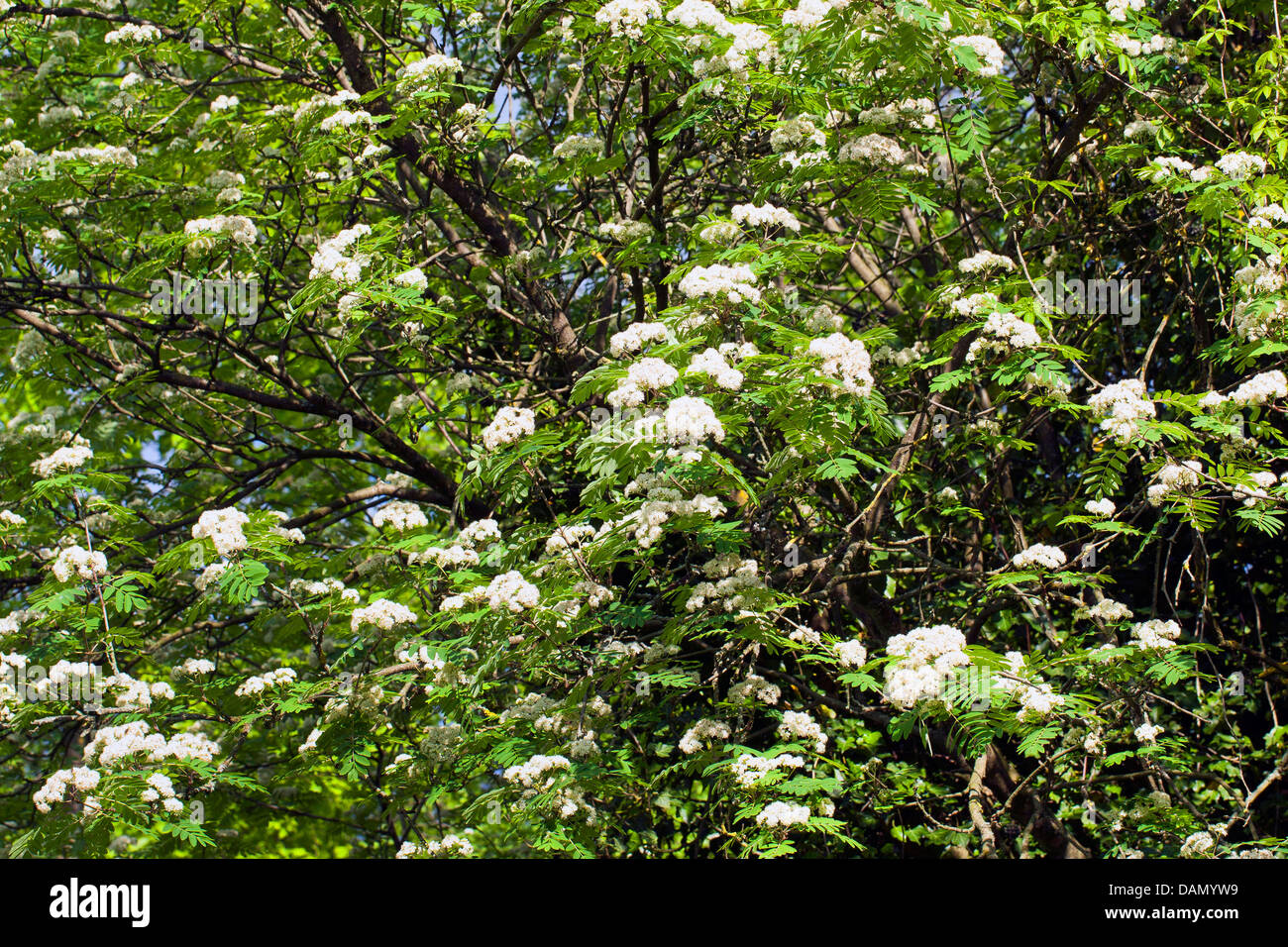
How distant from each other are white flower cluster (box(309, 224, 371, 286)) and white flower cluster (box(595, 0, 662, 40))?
156cm

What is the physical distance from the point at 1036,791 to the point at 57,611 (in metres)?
4.78

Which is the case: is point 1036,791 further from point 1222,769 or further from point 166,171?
point 166,171

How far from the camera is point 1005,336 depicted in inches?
187

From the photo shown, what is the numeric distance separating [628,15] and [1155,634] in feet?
11.7

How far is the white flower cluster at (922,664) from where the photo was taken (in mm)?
3723

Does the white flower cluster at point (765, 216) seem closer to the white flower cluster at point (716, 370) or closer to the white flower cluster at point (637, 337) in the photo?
A: the white flower cluster at point (637, 337)

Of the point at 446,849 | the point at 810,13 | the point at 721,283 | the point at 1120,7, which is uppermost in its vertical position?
the point at 1120,7

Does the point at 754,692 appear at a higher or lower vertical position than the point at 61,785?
higher

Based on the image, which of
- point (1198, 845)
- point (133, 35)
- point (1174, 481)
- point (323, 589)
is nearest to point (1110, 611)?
point (1174, 481)

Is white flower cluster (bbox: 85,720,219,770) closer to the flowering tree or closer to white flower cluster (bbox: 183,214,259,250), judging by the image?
the flowering tree

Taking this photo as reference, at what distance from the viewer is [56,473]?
214 inches

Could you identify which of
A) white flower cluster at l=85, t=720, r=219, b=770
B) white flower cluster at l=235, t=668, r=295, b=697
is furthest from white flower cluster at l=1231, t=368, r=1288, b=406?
white flower cluster at l=85, t=720, r=219, b=770

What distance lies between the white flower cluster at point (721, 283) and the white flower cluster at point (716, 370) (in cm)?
41

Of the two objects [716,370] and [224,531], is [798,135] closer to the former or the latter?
[716,370]
